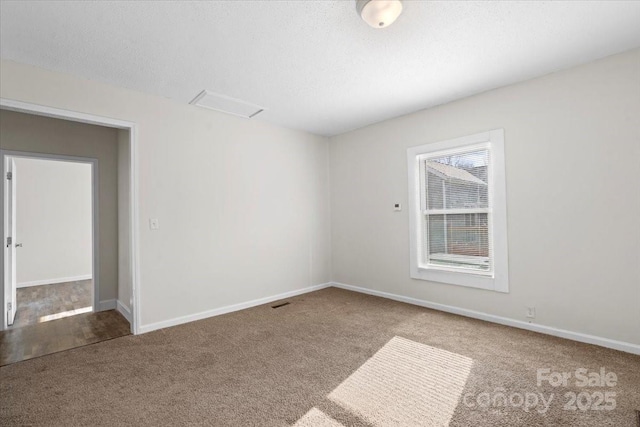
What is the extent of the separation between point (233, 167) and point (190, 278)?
156cm

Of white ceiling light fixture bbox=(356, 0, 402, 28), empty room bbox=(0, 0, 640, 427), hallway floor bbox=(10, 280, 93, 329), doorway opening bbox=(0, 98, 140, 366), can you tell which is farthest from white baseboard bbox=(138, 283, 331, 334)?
white ceiling light fixture bbox=(356, 0, 402, 28)

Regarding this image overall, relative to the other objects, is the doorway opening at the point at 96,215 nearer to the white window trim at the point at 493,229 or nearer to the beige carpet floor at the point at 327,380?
the beige carpet floor at the point at 327,380

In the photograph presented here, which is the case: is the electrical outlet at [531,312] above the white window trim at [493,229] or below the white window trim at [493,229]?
below

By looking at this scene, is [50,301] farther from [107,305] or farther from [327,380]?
[327,380]

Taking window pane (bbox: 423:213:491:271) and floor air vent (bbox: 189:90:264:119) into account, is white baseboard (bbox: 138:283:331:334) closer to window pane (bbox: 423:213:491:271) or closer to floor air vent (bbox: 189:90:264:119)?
window pane (bbox: 423:213:491:271)

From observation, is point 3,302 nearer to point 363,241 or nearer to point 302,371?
point 302,371

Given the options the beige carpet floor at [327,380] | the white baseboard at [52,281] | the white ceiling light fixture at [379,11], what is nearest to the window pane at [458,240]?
the beige carpet floor at [327,380]

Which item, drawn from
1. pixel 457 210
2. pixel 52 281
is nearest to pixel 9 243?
pixel 52 281

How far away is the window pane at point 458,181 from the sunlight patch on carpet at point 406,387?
1.85 meters

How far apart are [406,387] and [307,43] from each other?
2.78m

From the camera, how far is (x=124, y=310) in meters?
3.98

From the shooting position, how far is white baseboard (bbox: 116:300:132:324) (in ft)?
12.2

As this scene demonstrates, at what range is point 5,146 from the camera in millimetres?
3680

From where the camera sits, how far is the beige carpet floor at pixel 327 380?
72.1 inches
